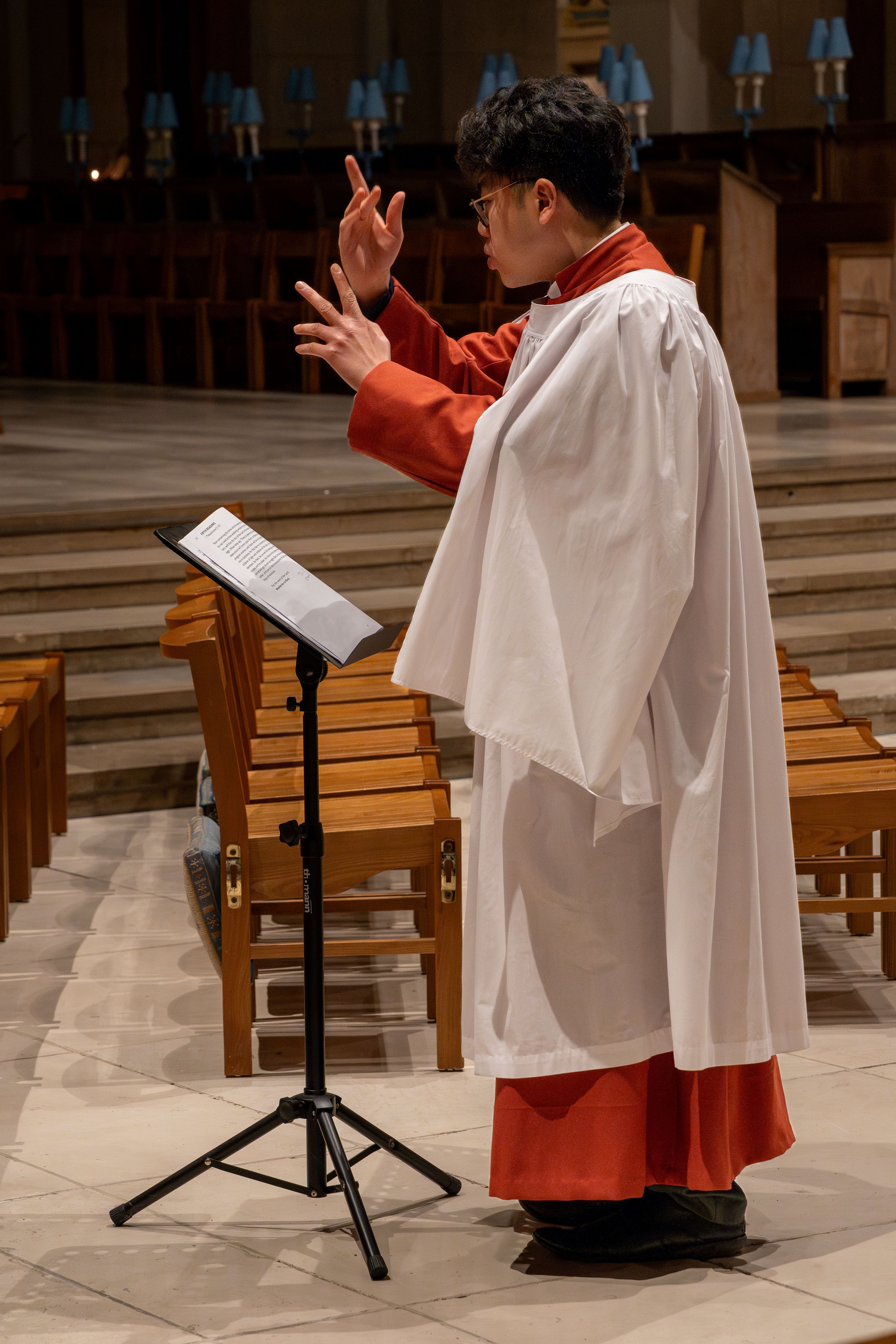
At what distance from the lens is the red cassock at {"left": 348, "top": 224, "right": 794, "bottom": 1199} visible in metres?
2.35

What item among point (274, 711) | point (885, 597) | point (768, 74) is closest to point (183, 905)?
point (274, 711)

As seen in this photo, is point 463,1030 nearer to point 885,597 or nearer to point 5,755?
Answer: point 5,755

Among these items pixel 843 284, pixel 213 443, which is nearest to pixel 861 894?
pixel 213 443

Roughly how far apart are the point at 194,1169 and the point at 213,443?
649cm

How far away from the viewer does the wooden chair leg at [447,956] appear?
3.23m

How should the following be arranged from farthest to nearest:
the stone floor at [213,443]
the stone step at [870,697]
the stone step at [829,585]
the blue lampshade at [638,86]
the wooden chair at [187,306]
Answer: the blue lampshade at [638,86] < the wooden chair at [187,306] < the stone floor at [213,443] < the stone step at [829,585] < the stone step at [870,697]

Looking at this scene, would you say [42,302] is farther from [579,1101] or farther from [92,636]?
[579,1101]

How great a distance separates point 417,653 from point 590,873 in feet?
1.21

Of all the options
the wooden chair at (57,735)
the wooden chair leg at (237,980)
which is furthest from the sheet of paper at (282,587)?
the wooden chair at (57,735)

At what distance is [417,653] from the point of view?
241 centimetres

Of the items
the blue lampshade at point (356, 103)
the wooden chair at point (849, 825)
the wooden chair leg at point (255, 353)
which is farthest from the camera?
the blue lampshade at point (356, 103)

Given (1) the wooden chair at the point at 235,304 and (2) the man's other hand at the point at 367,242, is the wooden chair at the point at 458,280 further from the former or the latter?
(2) the man's other hand at the point at 367,242

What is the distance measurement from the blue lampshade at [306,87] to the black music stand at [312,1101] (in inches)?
547

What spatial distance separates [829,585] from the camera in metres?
6.60
